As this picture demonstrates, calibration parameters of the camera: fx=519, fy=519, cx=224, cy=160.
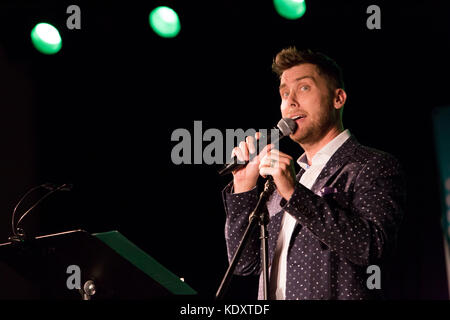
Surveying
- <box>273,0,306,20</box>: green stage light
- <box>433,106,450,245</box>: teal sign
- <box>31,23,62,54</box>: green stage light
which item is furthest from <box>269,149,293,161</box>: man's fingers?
<box>31,23,62,54</box>: green stage light

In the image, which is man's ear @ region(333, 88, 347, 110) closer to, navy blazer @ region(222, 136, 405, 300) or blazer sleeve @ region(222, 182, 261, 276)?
navy blazer @ region(222, 136, 405, 300)

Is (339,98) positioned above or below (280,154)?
above

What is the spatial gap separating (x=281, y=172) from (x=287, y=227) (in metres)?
0.34

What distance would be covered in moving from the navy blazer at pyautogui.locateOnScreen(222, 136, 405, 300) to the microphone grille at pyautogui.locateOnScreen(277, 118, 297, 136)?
0.61ft

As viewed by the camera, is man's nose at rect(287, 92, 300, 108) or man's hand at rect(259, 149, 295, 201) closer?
man's hand at rect(259, 149, 295, 201)

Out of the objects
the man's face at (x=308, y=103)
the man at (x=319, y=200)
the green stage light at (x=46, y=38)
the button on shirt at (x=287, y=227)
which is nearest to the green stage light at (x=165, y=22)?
the green stage light at (x=46, y=38)

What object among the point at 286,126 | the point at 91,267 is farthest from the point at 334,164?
the point at 91,267

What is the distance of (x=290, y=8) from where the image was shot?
120 inches

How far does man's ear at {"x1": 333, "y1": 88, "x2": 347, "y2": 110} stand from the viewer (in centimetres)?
205

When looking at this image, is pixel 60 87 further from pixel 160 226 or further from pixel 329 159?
pixel 329 159

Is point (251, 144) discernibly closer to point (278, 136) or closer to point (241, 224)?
point (278, 136)

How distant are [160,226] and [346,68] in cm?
165

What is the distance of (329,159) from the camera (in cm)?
190
